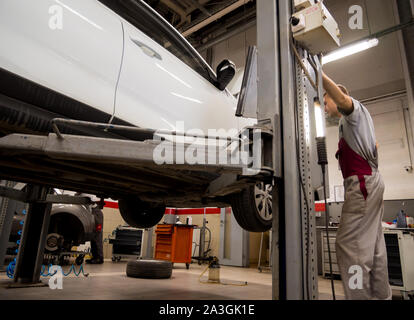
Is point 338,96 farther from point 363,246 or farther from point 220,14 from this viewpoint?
point 220,14

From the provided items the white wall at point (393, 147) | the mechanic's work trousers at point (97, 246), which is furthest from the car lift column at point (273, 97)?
the white wall at point (393, 147)

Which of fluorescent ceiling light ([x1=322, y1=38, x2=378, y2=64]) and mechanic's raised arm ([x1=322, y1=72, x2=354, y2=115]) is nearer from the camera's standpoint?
mechanic's raised arm ([x1=322, y1=72, x2=354, y2=115])

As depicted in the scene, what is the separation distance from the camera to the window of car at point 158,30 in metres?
1.78

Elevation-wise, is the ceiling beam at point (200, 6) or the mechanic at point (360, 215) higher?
the ceiling beam at point (200, 6)

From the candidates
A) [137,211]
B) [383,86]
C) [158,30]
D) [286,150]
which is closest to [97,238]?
[137,211]

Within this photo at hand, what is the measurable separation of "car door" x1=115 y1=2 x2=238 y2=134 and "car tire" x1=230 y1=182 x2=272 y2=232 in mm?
520

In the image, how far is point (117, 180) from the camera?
1.92 metres

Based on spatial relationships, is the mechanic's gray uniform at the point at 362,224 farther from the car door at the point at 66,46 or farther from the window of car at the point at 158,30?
the car door at the point at 66,46

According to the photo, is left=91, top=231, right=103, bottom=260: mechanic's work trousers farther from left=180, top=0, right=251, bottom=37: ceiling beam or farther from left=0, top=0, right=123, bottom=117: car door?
left=180, top=0, right=251, bottom=37: ceiling beam

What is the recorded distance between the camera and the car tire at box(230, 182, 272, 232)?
2.01 meters

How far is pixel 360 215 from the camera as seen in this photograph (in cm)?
156

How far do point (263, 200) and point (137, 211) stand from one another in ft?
4.24

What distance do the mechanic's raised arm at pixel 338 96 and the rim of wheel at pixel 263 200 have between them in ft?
2.37

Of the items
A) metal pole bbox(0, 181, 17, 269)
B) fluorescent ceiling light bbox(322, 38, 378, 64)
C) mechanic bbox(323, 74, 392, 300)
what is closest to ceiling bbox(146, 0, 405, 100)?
fluorescent ceiling light bbox(322, 38, 378, 64)
